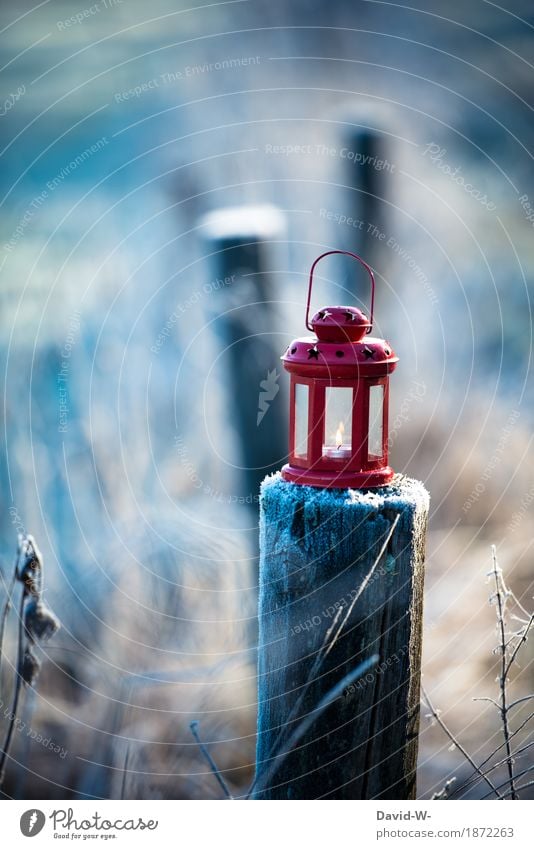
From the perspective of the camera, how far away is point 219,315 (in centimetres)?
412

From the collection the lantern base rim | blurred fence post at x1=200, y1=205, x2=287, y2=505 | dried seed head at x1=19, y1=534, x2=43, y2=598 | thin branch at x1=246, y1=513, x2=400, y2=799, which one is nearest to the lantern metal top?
the lantern base rim

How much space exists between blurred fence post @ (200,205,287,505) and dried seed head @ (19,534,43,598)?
138 centimetres

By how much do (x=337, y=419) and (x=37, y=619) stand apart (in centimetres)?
117

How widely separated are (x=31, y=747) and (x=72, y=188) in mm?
2809

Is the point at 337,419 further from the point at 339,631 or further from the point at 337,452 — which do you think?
the point at 339,631

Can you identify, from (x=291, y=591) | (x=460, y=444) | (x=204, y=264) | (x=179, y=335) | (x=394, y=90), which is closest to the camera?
(x=291, y=591)

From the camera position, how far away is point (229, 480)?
4.36m

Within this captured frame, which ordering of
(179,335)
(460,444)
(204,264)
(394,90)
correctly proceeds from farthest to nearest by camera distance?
1. (460,444)
2. (394,90)
3. (179,335)
4. (204,264)

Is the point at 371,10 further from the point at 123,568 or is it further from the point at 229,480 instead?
the point at 123,568

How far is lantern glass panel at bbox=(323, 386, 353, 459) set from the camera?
248 cm

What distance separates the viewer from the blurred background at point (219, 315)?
13.9ft

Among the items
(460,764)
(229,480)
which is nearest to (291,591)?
(229,480)

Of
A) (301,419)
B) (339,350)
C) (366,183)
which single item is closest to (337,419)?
(301,419)

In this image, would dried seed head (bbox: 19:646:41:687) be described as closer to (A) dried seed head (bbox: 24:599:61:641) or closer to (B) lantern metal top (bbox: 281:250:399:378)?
(A) dried seed head (bbox: 24:599:61:641)
